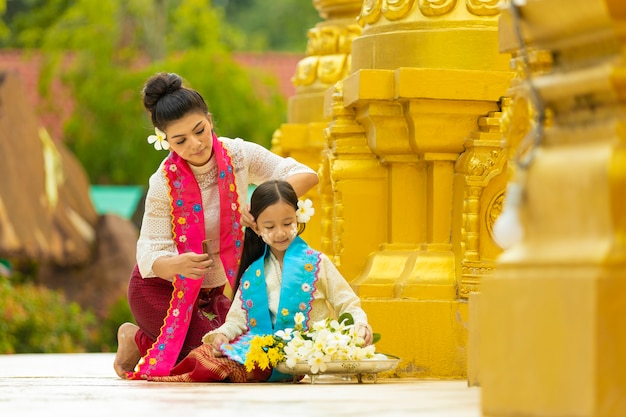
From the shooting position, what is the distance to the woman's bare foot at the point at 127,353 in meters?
5.96

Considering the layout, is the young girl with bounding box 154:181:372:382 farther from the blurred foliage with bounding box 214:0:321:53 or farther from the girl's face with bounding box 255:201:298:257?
the blurred foliage with bounding box 214:0:321:53

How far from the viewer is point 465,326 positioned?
229 inches

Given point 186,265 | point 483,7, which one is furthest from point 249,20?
point 186,265

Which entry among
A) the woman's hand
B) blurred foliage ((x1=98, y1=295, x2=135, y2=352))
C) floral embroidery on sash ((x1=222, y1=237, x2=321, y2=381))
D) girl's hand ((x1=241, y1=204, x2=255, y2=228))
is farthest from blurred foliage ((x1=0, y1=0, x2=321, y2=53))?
floral embroidery on sash ((x1=222, y1=237, x2=321, y2=381))

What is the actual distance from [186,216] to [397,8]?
52.9 inches

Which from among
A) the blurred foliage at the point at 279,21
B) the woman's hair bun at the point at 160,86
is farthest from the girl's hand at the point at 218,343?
the blurred foliage at the point at 279,21

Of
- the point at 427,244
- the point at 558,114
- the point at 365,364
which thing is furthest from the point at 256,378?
the point at 558,114

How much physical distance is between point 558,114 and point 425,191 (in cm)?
293

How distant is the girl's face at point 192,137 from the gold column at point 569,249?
2429 millimetres

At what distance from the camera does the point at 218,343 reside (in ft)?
17.5

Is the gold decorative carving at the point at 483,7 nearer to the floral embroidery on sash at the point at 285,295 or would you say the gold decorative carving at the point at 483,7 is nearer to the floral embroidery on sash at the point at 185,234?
the floral embroidery on sash at the point at 185,234

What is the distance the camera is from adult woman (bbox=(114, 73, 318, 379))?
221 inches

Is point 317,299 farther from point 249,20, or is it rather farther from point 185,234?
point 249,20

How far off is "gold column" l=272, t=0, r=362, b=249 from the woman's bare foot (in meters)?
2.41
